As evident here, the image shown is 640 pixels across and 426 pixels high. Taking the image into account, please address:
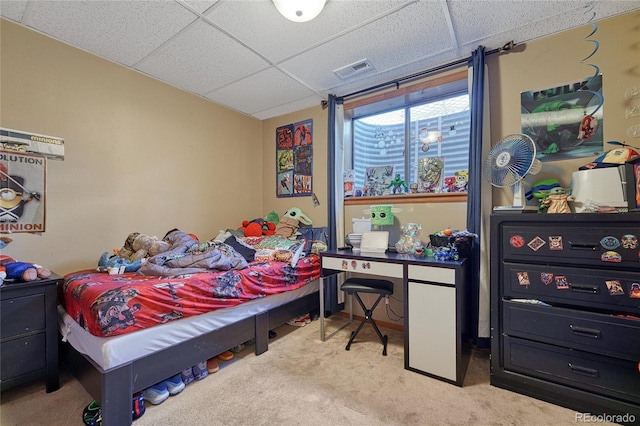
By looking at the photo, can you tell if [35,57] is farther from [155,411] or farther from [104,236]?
[155,411]

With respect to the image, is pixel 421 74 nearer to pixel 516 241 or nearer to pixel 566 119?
pixel 566 119

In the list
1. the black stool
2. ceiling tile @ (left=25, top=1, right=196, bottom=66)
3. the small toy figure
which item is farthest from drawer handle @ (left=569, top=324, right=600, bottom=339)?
ceiling tile @ (left=25, top=1, right=196, bottom=66)

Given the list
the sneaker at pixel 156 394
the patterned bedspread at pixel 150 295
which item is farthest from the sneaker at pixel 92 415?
the patterned bedspread at pixel 150 295

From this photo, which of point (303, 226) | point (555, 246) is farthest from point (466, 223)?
point (303, 226)

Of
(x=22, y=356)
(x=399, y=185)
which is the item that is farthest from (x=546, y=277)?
(x=22, y=356)

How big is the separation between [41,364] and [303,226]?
2.40 meters

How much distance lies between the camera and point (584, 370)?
58.3 inches

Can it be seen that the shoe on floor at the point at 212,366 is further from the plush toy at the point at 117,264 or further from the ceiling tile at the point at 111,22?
the ceiling tile at the point at 111,22

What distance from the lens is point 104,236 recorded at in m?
2.34

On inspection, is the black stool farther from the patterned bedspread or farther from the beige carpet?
the patterned bedspread

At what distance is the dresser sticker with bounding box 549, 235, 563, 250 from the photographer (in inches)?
61.7

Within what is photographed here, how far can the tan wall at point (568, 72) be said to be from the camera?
1.81 meters

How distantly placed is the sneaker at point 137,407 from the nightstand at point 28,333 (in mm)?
687

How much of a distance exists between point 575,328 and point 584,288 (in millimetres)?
238
